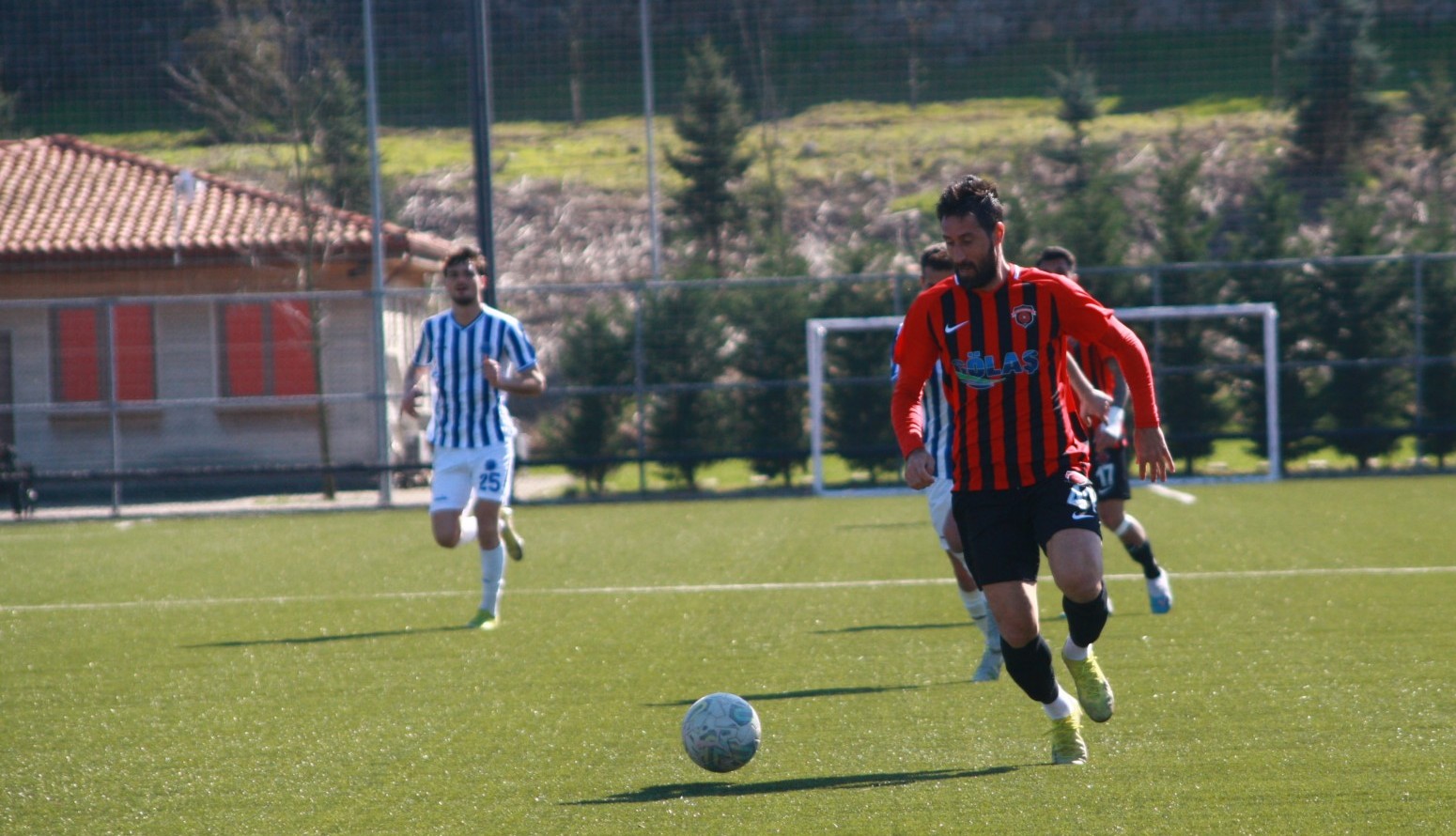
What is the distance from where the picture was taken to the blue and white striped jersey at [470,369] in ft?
28.3

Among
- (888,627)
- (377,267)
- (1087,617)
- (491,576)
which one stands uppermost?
(377,267)

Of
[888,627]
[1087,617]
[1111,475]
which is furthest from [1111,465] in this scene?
[1087,617]

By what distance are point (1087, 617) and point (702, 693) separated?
73.7 inches

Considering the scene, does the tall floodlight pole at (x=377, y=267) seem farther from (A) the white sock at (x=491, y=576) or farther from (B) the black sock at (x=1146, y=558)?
(B) the black sock at (x=1146, y=558)

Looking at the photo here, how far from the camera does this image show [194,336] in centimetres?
2025

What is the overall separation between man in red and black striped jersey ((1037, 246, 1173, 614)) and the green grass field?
237mm

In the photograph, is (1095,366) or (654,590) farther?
(654,590)

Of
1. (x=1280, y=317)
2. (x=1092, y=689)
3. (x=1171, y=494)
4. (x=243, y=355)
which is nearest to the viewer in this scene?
(x=1092, y=689)

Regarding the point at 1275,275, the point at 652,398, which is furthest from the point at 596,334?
the point at 1275,275

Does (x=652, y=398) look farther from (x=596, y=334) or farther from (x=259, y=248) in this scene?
(x=259, y=248)

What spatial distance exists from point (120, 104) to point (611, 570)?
579 inches

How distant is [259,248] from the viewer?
2230 centimetres

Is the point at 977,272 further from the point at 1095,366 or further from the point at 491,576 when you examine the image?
the point at 491,576

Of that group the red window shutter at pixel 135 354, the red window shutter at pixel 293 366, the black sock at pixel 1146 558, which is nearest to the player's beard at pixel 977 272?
the black sock at pixel 1146 558
